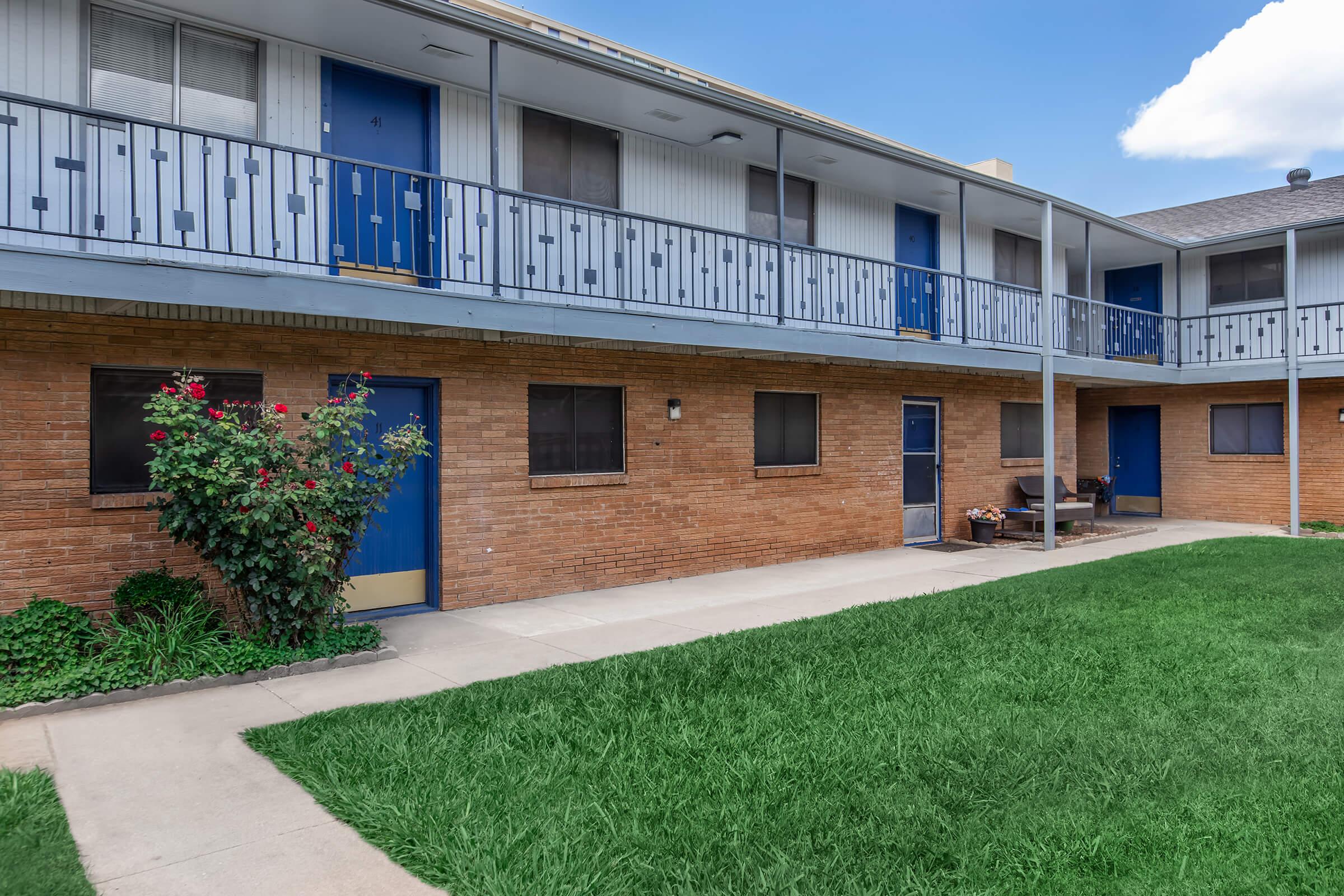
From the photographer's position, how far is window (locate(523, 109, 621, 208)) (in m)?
9.95

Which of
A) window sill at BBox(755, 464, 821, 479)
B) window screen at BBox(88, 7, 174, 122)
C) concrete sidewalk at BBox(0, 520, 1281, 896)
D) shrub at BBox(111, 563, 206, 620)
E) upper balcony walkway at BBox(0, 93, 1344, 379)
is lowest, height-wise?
concrete sidewalk at BBox(0, 520, 1281, 896)

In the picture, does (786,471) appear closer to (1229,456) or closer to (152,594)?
(152,594)

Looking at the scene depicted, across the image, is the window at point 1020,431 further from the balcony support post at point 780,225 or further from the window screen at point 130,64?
the window screen at point 130,64

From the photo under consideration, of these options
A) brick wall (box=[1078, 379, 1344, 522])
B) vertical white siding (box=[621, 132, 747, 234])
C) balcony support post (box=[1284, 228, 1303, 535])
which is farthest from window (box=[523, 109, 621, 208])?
brick wall (box=[1078, 379, 1344, 522])

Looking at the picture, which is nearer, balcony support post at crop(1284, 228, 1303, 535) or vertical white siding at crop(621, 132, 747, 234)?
vertical white siding at crop(621, 132, 747, 234)

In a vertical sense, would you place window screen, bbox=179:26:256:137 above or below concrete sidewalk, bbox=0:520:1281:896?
above

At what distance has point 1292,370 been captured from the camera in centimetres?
1516

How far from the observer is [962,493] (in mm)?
14820

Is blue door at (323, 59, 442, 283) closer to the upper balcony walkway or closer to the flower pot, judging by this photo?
the upper balcony walkway

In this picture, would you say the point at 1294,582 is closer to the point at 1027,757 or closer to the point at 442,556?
the point at 1027,757

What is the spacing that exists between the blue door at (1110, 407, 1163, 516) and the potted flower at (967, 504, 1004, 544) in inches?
232

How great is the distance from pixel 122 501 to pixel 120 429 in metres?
0.62

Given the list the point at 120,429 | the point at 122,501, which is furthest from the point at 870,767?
the point at 120,429

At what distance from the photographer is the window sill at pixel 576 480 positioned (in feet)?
31.3
